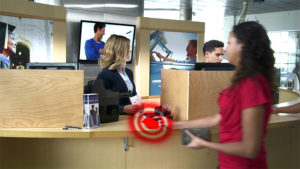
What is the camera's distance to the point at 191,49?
8531 millimetres

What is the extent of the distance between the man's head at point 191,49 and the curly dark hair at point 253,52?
23.7 ft

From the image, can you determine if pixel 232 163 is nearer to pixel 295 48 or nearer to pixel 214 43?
pixel 214 43

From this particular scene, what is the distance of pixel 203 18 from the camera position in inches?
523

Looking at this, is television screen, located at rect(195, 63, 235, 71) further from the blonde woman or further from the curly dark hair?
the curly dark hair

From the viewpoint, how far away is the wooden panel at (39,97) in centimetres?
213

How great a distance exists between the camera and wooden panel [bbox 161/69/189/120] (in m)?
2.35

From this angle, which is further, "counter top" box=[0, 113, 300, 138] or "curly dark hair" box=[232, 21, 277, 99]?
"counter top" box=[0, 113, 300, 138]

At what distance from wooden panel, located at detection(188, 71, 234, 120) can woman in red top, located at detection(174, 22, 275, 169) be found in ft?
3.02

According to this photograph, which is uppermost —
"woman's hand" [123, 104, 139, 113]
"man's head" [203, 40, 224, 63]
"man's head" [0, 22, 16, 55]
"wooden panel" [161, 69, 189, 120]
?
"man's head" [0, 22, 16, 55]

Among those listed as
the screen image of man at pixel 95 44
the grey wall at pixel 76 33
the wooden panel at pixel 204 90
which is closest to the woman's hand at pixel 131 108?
the wooden panel at pixel 204 90

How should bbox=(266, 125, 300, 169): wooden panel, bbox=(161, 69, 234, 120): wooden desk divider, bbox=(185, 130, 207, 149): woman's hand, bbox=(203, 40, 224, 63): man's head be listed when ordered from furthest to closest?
1. bbox=(203, 40, 224, 63): man's head
2. bbox=(266, 125, 300, 169): wooden panel
3. bbox=(161, 69, 234, 120): wooden desk divider
4. bbox=(185, 130, 207, 149): woman's hand

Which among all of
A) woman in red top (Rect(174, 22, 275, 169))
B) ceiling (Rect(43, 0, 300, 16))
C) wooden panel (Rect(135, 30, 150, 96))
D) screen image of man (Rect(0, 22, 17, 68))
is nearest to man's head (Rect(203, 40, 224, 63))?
woman in red top (Rect(174, 22, 275, 169))

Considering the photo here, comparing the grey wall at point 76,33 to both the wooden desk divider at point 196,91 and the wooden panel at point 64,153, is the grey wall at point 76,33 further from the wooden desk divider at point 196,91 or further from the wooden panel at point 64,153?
the wooden desk divider at point 196,91

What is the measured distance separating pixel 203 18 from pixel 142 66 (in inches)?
267
